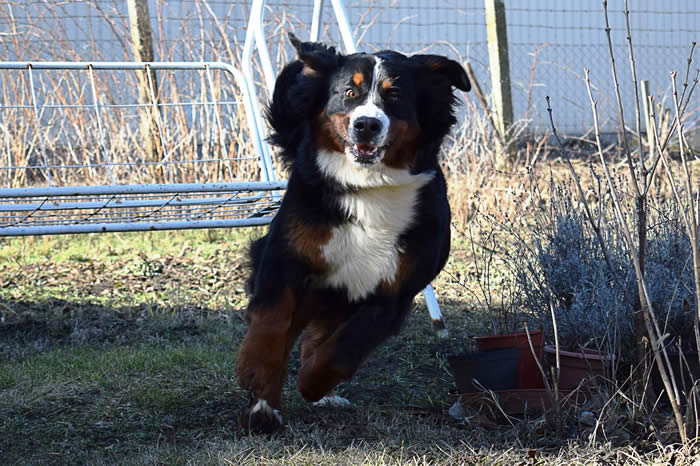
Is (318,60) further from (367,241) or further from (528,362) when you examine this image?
(528,362)

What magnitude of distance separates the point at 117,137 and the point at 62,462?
375 centimetres

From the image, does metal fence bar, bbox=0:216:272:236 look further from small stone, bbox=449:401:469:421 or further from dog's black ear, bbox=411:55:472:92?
small stone, bbox=449:401:469:421

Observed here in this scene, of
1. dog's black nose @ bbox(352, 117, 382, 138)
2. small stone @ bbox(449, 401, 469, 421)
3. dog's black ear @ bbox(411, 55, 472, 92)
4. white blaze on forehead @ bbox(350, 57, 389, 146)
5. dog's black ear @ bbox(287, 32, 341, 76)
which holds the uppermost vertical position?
dog's black ear @ bbox(287, 32, 341, 76)

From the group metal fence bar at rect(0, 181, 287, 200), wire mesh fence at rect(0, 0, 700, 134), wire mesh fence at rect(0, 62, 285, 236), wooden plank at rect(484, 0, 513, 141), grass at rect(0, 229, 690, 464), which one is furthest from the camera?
wire mesh fence at rect(0, 0, 700, 134)

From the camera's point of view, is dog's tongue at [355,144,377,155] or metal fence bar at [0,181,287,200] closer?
dog's tongue at [355,144,377,155]

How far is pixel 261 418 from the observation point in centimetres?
262

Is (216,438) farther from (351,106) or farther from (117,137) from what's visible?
(117,137)

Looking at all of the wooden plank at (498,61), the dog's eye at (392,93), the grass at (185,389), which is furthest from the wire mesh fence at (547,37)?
the dog's eye at (392,93)

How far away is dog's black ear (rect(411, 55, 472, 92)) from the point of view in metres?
2.93

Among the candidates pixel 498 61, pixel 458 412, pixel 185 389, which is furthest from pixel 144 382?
pixel 498 61

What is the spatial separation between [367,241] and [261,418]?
0.62 metres

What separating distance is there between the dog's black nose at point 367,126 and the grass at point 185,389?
87 centimetres

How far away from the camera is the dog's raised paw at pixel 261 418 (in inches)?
103

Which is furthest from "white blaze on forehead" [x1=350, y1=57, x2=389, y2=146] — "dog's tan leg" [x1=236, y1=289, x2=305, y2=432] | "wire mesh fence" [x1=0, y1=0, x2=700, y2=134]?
"wire mesh fence" [x1=0, y1=0, x2=700, y2=134]
